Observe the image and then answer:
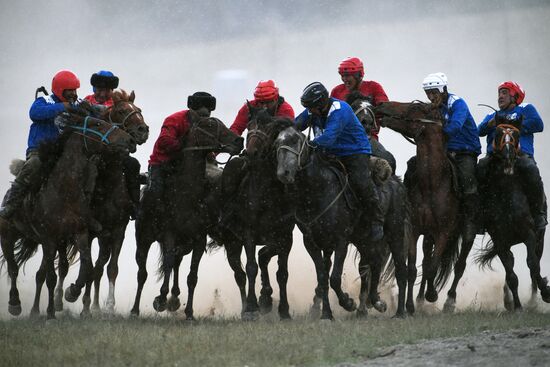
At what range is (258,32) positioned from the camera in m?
29.3

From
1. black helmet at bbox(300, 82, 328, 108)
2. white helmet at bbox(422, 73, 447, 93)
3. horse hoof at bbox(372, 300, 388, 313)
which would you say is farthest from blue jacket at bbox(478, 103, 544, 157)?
black helmet at bbox(300, 82, 328, 108)

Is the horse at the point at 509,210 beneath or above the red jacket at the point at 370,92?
beneath

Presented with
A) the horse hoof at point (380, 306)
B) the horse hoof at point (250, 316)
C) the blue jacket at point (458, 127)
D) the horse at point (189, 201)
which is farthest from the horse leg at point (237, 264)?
the blue jacket at point (458, 127)

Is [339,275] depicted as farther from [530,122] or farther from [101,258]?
[530,122]

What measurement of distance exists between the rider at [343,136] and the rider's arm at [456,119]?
1.75m

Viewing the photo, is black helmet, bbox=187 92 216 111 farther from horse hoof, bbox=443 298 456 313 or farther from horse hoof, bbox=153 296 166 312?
horse hoof, bbox=443 298 456 313

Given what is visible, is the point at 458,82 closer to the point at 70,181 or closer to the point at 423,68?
the point at 423,68

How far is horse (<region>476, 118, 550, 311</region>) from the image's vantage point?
15.0 metres

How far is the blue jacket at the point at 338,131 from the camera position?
1312 centimetres

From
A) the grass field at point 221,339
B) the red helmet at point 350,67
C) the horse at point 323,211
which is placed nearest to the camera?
the grass field at point 221,339

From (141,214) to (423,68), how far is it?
15070 millimetres

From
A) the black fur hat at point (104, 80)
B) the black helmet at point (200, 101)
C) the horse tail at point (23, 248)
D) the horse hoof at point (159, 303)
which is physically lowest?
the horse hoof at point (159, 303)

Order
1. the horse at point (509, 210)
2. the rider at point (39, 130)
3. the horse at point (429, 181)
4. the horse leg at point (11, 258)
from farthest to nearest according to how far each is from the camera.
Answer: the horse leg at point (11, 258), the horse at point (509, 210), the horse at point (429, 181), the rider at point (39, 130)

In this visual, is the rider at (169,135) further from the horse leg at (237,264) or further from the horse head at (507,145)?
the horse head at (507,145)
